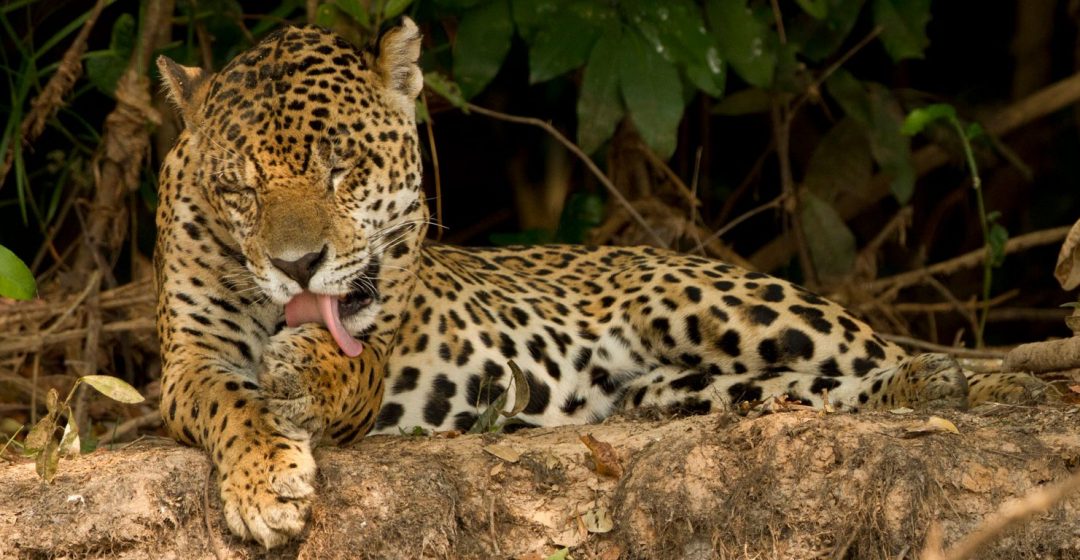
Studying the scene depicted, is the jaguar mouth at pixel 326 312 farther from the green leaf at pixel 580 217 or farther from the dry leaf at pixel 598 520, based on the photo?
the green leaf at pixel 580 217

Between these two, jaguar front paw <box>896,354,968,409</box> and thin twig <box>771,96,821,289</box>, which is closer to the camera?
jaguar front paw <box>896,354,968,409</box>

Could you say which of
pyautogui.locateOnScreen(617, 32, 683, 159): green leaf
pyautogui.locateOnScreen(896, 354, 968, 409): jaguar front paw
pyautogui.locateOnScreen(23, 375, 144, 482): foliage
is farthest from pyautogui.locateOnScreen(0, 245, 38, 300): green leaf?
pyautogui.locateOnScreen(896, 354, 968, 409): jaguar front paw

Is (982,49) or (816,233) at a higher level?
(982,49)

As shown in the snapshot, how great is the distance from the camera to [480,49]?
791 cm

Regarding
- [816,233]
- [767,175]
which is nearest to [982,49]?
[767,175]

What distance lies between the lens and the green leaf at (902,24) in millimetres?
8789

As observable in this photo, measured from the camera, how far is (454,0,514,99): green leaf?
7906 millimetres

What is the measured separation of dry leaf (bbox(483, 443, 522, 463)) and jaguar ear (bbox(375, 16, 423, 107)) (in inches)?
66.6

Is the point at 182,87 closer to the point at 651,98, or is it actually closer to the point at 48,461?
the point at 48,461

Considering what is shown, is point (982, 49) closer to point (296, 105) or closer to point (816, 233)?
point (816, 233)

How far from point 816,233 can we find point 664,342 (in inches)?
105

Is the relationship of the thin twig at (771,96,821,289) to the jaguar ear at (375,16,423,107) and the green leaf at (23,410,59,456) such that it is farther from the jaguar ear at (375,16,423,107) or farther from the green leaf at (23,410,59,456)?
the green leaf at (23,410,59,456)

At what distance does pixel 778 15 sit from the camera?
8.60m

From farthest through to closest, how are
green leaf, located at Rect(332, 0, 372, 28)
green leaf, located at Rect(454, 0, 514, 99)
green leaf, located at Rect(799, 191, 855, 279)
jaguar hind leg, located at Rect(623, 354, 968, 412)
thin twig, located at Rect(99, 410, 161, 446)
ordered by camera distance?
green leaf, located at Rect(799, 191, 855, 279), green leaf, located at Rect(454, 0, 514, 99), thin twig, located at Rect(99, 410, 161, 446), green leaf, located at Rect(332, 0, 372, 28), jaguar hind leg, located at Rect(623, 354, 968, 412)
